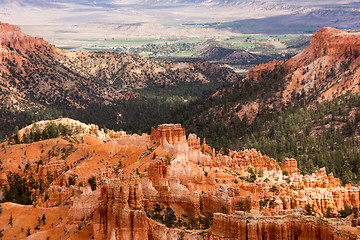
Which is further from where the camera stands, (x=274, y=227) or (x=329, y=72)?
(x=329, y=72)

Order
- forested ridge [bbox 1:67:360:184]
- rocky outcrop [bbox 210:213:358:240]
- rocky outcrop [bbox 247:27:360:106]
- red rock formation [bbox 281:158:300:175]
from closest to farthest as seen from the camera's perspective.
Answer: rocky outcrop [bbox 210:213:358:240] < red rock formation [bbox 281:158:300:175] < forested ridge [bbox 1:67:360:184] < rocky outcrop [bbox 247:27:360:106]

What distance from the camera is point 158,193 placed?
74312 mm

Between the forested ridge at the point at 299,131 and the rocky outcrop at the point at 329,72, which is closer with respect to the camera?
the forested ridge at the point at 299,131

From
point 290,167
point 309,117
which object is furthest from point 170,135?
point 309,117

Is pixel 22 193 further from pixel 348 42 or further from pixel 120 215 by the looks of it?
pixel 348 42

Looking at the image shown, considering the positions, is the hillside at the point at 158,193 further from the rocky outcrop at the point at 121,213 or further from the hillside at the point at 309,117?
the hillside at the point at 309,117

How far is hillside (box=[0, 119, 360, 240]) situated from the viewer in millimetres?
62469

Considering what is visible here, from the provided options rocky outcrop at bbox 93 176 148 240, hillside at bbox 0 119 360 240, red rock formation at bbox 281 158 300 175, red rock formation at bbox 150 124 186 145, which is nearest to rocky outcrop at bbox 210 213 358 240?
hillside at bbox 0 119 360 240

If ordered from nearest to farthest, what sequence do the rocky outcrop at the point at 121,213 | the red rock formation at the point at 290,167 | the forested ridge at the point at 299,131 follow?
the rocky outcrop at the point at 121,213
the red rock formation at the point at 290,167
the forested ridge at the point at 299,131

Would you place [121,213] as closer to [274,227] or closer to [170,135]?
[274,227]

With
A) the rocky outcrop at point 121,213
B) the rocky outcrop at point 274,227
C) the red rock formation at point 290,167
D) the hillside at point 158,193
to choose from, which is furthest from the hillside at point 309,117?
the rocky outcrop at point 121,213

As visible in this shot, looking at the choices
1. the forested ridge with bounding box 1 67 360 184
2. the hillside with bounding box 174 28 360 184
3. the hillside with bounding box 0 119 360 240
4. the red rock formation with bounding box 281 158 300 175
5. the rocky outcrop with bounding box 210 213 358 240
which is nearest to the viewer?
the rocky outcrop with bounding box 210 213 358 240

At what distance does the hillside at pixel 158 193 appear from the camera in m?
62.5

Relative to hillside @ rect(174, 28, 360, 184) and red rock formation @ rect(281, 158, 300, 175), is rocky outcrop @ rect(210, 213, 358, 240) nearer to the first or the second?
red rock formation @ rect(281, 158, 300, 175)
